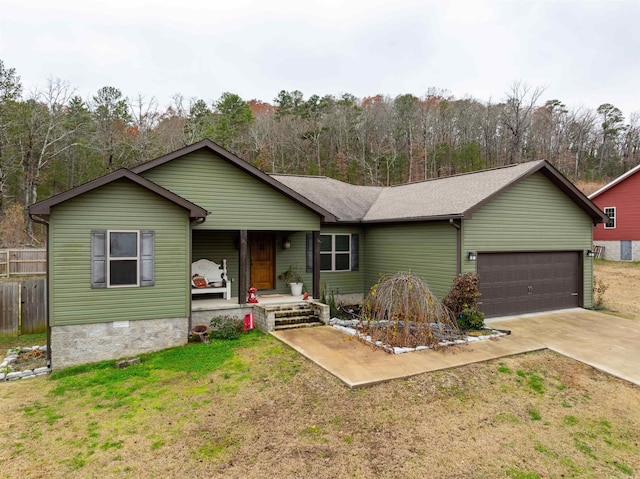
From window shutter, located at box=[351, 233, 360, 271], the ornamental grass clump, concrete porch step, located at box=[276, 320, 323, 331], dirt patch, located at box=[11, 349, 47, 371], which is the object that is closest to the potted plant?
window shutter, located at box=[351, 233, 360, 271]

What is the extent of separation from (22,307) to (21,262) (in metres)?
5.64

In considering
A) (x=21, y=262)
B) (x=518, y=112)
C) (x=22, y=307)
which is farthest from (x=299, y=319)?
(x=518, y=112)

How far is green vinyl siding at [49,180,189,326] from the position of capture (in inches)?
317

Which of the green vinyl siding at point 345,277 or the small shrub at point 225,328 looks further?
the green vinyl siding at point 345,277

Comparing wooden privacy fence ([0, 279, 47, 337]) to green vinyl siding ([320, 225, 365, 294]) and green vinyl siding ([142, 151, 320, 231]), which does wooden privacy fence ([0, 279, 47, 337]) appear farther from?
green vinyl siding ([320, 225, 365, 294])

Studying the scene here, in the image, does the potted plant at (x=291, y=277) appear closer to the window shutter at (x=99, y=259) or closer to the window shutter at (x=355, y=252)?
the window shutter at (x=355, y=252)

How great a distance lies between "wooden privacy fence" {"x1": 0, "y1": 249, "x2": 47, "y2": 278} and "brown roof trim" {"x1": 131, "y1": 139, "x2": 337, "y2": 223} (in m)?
8.89

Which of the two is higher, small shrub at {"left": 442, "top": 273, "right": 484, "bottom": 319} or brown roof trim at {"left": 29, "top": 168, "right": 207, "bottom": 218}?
brown roof trim at {"left": 29, "top": 168, "right": 207, "bottom": 218}

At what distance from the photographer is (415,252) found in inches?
469

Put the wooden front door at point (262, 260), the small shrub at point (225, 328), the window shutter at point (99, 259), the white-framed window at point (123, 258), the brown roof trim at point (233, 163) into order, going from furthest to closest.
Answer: the wooden front door at point (262, 260) < the brown roof trim at point (233, 163) < the small shrub at point (225, 328) < the white-framed window at point (123, 258) < the window shutter at point (99, 259)

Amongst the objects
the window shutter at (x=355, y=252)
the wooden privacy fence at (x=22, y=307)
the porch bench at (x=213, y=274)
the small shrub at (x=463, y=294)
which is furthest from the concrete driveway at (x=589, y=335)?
the wooden privacy fence at (x=22, y=307)

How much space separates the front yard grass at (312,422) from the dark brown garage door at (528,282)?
3640mm

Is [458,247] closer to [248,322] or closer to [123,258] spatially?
[248,322]

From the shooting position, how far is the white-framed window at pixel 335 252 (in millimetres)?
13367
